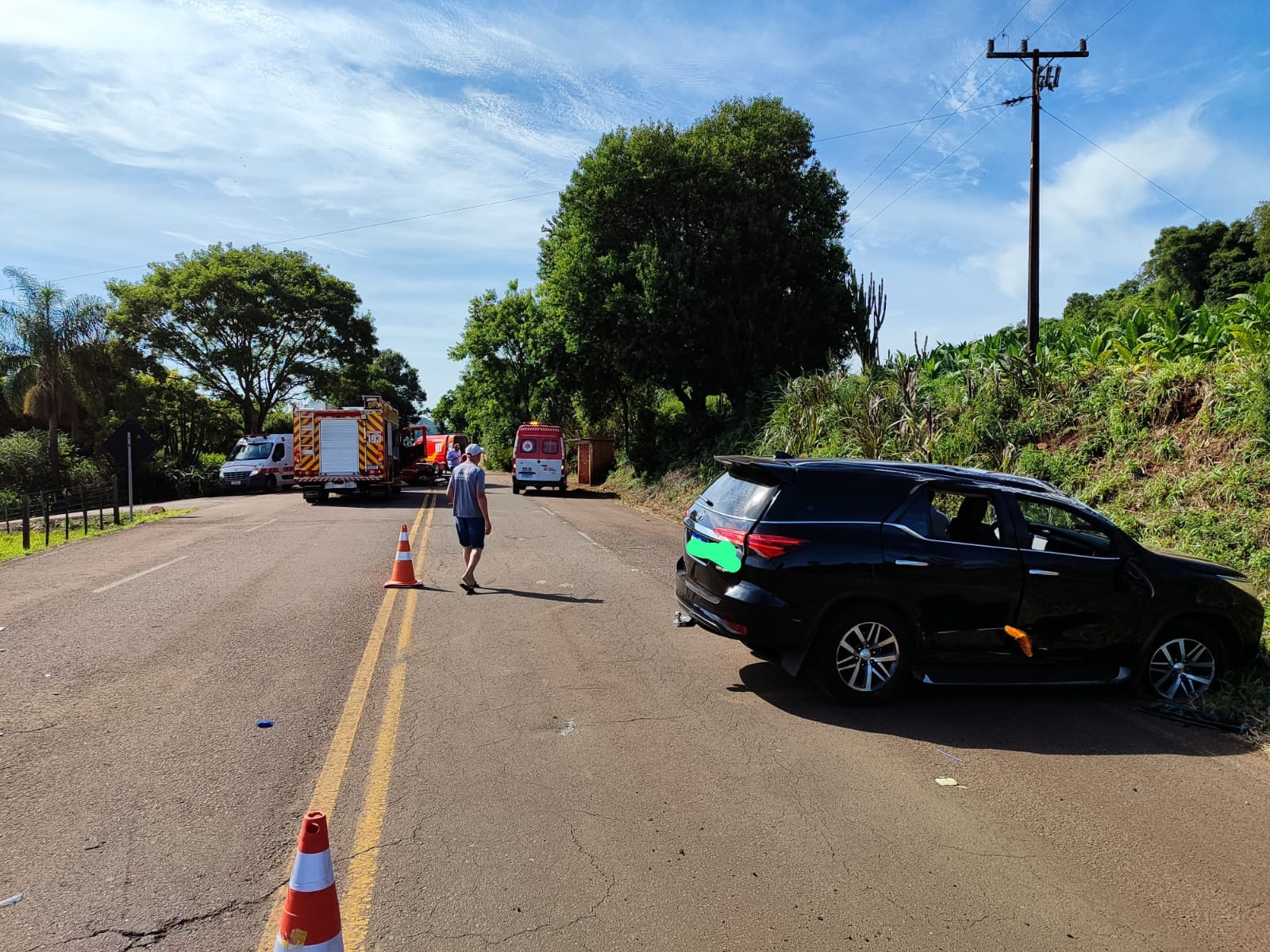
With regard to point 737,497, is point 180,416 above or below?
above

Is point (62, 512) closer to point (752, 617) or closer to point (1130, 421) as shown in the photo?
point (752, 617)

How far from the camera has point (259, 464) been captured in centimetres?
3372

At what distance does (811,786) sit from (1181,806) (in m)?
2.00

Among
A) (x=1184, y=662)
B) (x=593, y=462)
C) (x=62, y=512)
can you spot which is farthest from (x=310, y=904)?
(x=593, y=462)

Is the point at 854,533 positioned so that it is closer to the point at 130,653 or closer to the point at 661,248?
the point at 130,653

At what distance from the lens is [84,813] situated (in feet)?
13.4

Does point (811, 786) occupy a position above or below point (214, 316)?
below

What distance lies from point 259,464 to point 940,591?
107 feet

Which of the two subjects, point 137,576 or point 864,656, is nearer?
point 864,656

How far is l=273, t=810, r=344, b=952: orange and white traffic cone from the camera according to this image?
2.54 metres

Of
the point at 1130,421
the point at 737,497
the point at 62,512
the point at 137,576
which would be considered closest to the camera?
the point at 737,497

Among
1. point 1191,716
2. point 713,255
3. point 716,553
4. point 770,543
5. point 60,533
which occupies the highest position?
point 713,255

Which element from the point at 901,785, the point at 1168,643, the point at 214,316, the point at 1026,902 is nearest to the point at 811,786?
the point at 901,785

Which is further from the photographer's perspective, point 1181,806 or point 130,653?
point 130,653
